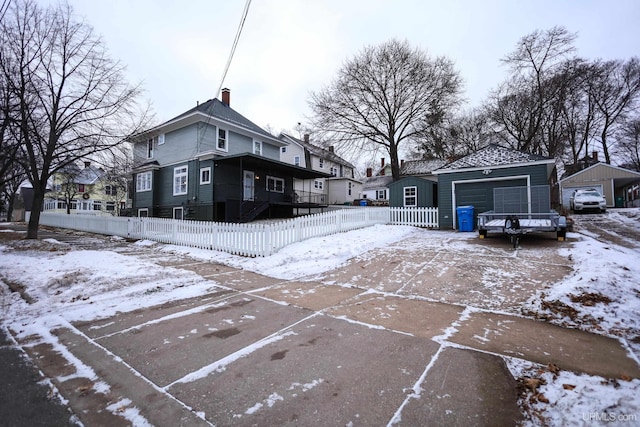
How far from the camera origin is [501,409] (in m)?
2.12

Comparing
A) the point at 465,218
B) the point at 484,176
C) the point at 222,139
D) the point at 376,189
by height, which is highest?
the point at 222,139

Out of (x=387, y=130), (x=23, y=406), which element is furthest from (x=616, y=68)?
(x=23, y=406)

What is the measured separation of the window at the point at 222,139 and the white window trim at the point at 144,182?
6.30 m

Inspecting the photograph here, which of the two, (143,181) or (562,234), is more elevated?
(143,181)

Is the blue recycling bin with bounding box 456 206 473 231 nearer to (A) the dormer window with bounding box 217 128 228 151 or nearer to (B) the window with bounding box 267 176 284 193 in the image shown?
(B) the window with bounding box 267 176 284 193

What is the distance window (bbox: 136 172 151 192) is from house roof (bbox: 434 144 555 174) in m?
20.8

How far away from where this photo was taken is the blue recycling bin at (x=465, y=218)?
43.2ft

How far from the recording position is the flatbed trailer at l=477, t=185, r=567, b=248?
888 cm

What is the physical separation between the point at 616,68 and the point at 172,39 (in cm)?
3603

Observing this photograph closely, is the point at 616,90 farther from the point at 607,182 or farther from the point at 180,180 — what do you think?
the point at 180,180

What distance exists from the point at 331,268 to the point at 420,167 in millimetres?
34665

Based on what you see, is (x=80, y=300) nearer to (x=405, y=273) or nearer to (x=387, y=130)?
(x=405, y=273)

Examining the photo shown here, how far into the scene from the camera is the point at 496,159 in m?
14.2

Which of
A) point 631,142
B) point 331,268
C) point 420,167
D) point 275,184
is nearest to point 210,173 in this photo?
point 275,184
